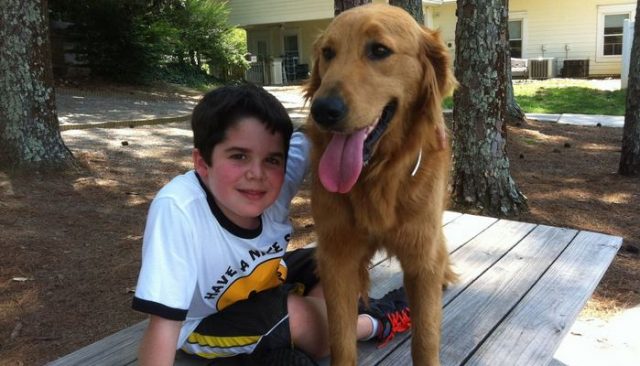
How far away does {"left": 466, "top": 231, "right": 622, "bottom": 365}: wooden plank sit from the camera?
2.39 meters

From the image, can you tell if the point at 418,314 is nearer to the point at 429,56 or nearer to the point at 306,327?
the point at 306,327

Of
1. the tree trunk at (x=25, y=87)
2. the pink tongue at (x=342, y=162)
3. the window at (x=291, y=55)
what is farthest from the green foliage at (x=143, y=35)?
the pink tongue at (x=342, y=162)

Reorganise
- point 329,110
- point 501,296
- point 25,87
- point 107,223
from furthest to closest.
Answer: point 25,87 → point 107,223 → point 501,296 → point 329,110

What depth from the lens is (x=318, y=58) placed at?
231cm

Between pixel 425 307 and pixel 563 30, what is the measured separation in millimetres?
24319

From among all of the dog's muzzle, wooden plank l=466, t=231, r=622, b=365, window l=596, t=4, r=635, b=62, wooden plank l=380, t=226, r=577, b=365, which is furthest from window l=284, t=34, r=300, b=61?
the dog's muzzle

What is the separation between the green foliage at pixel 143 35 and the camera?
1597cm

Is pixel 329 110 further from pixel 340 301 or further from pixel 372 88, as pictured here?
pixel 340 301

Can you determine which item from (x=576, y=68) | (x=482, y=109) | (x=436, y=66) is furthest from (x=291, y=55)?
(x=436, y=66)

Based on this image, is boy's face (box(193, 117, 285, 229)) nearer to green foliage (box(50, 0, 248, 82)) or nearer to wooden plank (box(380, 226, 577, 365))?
wooden plank (box(380, 226, 577, 365))

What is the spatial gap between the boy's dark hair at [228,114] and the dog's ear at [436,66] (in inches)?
23.3

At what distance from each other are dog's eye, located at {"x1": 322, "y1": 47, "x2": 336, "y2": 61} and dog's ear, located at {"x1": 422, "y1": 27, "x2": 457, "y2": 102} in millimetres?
363

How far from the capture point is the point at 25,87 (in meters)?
5.91

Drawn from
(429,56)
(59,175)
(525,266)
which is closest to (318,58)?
(429,56)
